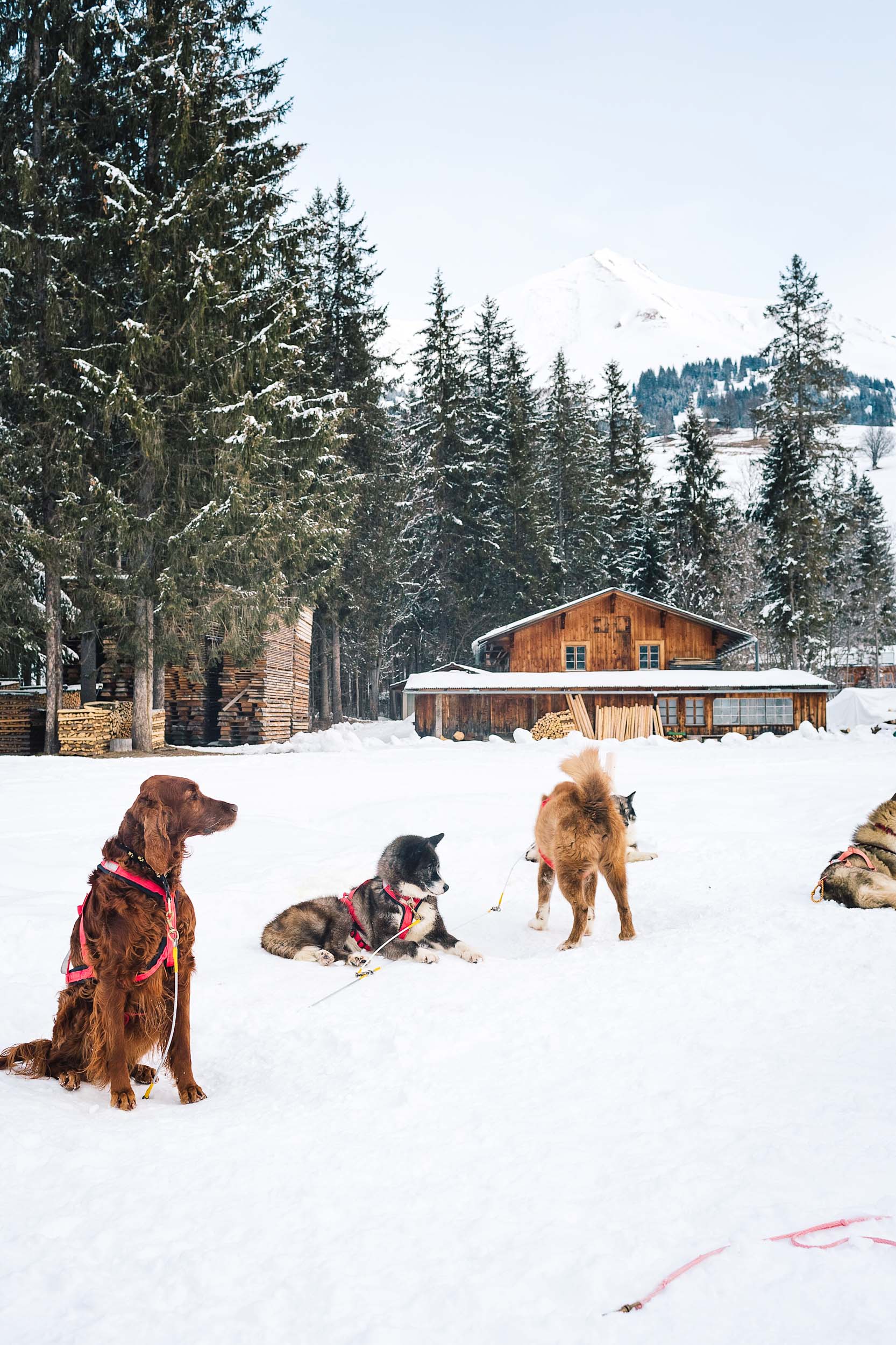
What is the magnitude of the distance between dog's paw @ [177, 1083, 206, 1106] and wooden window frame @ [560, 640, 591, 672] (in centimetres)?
3039

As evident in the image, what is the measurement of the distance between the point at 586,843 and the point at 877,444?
150665 millimetres

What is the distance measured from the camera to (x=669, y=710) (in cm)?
2934

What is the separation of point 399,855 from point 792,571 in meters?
35.6

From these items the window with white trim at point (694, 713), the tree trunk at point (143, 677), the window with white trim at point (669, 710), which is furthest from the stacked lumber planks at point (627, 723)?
the tree trunk at point (143, 677)

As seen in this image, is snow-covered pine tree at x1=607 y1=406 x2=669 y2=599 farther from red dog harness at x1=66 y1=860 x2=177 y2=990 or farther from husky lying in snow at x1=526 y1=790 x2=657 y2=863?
red dog harness at x1=66 y1=860 x2=177 y2=990

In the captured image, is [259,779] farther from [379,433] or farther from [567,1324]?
[379,433]

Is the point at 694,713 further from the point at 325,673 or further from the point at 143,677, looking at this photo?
the point at 143,677

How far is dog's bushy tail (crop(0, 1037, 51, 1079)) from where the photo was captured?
3.60 m

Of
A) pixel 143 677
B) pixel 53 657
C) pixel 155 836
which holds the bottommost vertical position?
pixel 155 836

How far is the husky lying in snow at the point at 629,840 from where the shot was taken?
7.73 m

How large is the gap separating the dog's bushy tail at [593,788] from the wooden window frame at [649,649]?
27.6 m

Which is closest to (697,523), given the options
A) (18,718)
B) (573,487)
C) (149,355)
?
(573,487)

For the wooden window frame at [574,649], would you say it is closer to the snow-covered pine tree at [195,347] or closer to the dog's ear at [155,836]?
the snow-covered pine tree at [195,347]

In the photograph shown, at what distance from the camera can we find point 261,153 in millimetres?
22156
